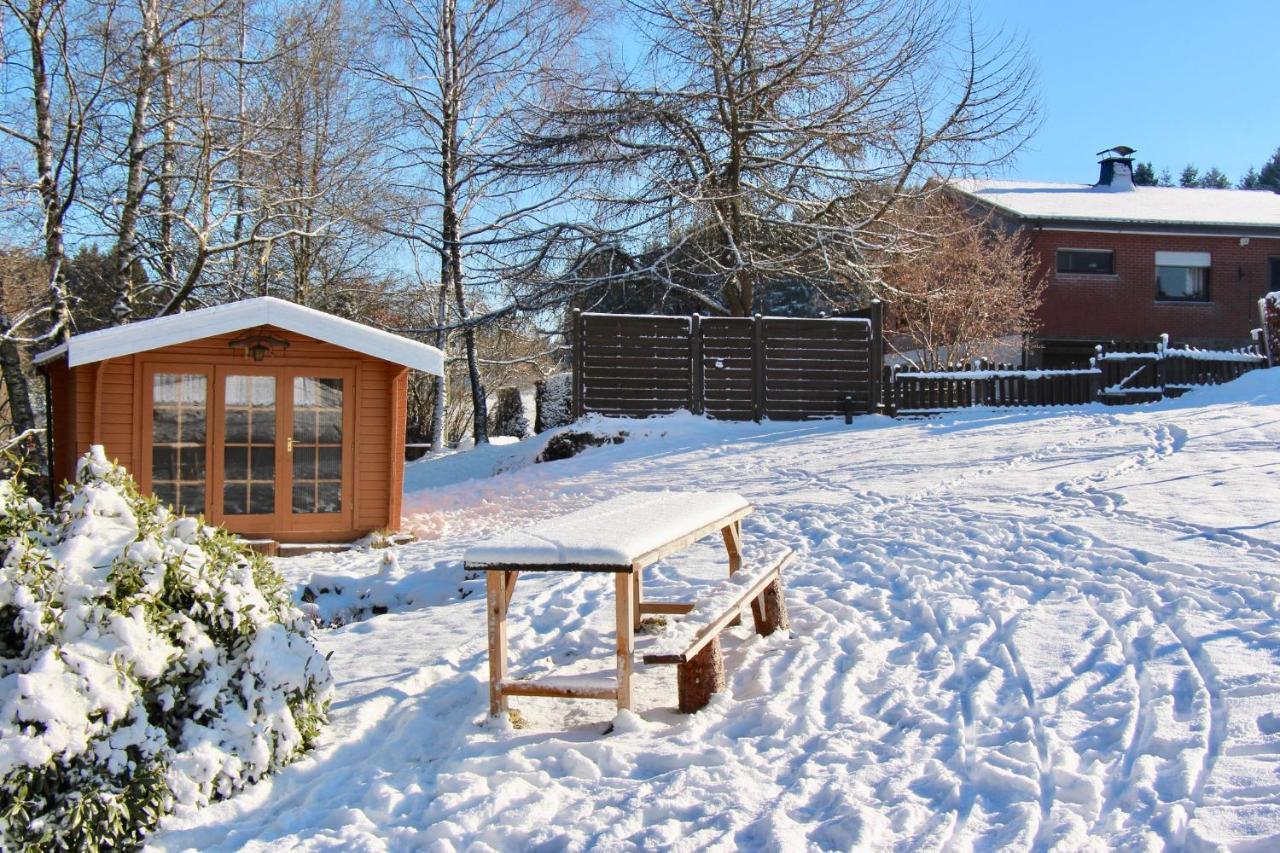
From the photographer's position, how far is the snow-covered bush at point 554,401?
25938 mm

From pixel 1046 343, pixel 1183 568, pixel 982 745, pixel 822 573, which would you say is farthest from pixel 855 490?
pixel 1046 343

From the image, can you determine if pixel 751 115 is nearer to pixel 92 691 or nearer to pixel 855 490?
pixel 855 490

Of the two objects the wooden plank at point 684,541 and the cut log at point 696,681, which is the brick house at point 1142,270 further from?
the cut log at point 696,681

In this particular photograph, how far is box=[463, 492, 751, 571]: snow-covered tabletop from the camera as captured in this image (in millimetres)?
4242

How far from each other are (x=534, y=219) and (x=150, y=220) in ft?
23.8

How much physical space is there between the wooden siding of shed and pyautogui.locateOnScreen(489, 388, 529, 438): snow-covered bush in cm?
1872

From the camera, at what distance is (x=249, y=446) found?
11.0 metres

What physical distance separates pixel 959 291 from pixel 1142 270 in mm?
7480

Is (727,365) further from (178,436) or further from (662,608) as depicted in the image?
(662,608)

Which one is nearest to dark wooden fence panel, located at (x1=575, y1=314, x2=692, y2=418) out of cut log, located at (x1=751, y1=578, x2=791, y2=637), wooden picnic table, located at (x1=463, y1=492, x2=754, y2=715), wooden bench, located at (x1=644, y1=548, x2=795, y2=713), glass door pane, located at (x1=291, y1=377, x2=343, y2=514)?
glass door pane, located at (x1=291, y1=377, x2=343, y2=514)

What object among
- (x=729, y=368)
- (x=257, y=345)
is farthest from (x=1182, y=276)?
(x=257, y=345)

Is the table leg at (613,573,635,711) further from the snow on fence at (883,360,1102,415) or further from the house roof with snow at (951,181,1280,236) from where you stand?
the house roof with snow at (951,181,1280,236)

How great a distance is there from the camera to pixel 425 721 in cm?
479

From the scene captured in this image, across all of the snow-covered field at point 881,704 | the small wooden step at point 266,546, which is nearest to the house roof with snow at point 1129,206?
the snow-covered field at point 881,704
